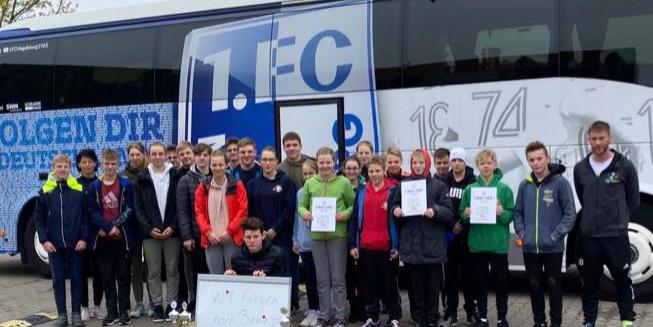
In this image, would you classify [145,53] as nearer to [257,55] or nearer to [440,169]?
[257,55]

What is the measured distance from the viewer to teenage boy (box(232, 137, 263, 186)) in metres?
7.66

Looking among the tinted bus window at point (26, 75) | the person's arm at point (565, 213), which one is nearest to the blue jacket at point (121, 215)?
the tinted bus window at point (26, 75)

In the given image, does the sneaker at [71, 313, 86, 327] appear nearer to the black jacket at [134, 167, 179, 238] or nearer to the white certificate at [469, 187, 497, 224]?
the black jacket at [134, 167, 179, 238]

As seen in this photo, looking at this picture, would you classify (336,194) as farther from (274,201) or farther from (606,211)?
(606,211)

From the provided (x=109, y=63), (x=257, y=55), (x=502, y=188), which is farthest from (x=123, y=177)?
(x=502, y=188)

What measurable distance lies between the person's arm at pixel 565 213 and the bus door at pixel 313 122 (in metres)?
3.05

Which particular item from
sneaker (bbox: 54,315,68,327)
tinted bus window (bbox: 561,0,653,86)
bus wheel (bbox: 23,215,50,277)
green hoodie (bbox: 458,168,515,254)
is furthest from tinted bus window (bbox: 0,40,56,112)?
tinted bus window (bbox: 561,0,653,86)

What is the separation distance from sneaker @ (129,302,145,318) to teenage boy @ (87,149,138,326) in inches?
9.2

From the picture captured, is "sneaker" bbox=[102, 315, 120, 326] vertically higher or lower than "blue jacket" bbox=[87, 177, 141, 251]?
lower

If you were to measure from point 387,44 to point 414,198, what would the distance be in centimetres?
281

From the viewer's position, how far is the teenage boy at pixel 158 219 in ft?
25.4

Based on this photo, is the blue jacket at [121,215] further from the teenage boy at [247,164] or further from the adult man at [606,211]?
the adult man at [606,211]

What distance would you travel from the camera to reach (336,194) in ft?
23.2

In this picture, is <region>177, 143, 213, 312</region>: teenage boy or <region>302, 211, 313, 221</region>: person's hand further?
<region>177, 143, 213, 312</region>: teenage boy
